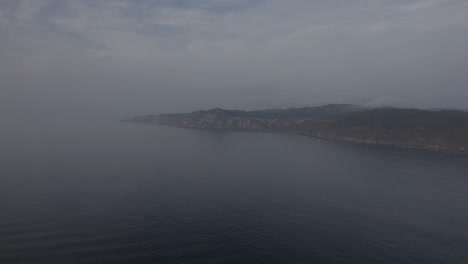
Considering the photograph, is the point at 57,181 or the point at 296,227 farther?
the point at 57,181

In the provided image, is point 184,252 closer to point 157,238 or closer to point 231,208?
point 157,238

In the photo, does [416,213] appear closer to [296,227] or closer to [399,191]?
[399,191]

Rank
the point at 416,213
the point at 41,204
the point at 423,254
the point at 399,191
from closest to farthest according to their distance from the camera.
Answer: the point at 423,254, the point at 41,204, the point at 416,213, the point at 399,191

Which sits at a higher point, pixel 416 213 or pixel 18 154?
pixel 18 154

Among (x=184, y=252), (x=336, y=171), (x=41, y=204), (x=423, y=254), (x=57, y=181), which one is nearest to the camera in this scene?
(x=184, y=252)

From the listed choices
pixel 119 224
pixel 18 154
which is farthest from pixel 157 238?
pixel 18 154

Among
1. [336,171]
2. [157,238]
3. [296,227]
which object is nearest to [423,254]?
[296,227]
